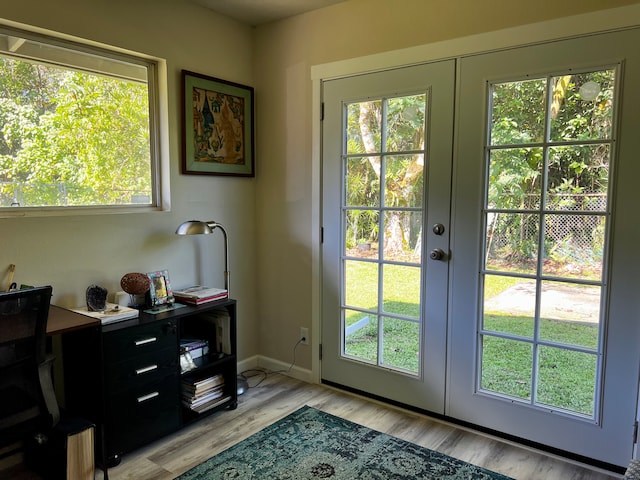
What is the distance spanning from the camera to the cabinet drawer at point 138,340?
2168mm

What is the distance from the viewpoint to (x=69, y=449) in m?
1.93

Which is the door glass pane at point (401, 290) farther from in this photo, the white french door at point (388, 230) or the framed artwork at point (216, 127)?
the framed artwork at point (216, 127)

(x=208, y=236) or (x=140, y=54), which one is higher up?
(x=140, y=54)

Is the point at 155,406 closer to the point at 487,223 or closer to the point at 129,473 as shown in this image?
the point at 129,473

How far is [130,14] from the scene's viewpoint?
2600mm

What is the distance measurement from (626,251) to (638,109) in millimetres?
629

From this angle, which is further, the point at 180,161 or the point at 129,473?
the point at 180,161

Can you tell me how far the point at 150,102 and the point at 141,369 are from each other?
5.16 ft

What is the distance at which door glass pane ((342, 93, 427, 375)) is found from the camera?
2.71m

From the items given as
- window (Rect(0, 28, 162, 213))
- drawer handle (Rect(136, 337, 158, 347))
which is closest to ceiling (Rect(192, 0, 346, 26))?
window (Rect(0, 28, 162, 213))

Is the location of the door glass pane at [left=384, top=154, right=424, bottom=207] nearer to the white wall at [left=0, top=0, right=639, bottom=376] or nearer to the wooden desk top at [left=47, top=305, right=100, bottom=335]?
the white wall at [left=0, top=0, right=639, bottom=376]

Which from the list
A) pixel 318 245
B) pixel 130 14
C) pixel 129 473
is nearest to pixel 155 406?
pixel 129 473

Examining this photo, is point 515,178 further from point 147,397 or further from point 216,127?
point 147,397

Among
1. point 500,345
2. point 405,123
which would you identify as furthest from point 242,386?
point 405,123
